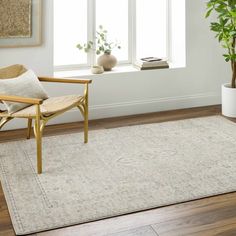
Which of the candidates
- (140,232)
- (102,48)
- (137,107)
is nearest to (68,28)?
(102,48)

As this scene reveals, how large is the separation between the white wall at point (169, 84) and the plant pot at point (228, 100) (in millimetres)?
391

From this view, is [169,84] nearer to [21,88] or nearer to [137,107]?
[137,107]

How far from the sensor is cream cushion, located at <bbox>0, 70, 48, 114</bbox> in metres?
3.63

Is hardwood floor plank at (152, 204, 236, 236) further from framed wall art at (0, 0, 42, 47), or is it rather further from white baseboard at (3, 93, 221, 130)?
framed wall art at (0, 0, 42, 47)

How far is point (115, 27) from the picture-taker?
16.7ft

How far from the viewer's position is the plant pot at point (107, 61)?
4.95m

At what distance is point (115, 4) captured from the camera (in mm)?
5039

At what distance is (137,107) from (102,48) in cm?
71

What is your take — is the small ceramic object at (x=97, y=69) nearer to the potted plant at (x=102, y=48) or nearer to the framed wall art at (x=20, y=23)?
the potted plant at (x=102, y=48)

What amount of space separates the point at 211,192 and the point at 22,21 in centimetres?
232

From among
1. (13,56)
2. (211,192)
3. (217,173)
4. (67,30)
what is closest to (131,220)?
(211,192)

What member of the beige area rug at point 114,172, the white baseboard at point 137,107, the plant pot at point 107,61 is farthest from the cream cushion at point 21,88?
the plant pot at point 107,61

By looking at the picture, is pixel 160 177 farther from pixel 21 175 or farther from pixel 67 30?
pixel 67 30

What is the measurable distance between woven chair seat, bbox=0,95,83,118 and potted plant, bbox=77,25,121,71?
108 centimetres
